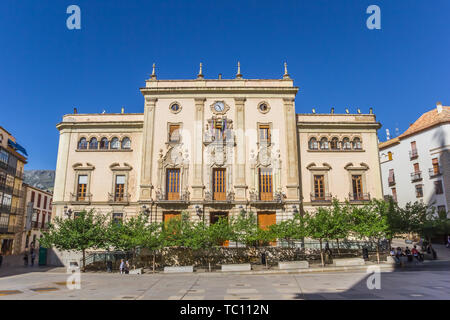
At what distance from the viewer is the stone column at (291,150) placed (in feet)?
94.4

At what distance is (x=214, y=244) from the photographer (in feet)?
79.5

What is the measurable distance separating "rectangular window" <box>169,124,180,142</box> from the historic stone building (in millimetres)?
92

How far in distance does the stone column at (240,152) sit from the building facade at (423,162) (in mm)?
22886

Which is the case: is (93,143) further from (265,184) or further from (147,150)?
(265,184)

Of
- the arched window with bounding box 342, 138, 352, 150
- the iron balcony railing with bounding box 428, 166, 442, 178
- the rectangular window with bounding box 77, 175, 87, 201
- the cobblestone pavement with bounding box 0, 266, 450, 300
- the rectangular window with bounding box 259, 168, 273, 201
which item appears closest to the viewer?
the cobblestone pavement with bounding box 0, 266, 450, 300

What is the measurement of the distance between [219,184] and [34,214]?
117ft

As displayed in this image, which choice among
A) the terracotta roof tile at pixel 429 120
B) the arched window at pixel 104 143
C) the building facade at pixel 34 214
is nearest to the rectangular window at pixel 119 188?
the arched window at pixel 104 143

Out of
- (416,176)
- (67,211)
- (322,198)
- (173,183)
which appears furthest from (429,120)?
(67,211)

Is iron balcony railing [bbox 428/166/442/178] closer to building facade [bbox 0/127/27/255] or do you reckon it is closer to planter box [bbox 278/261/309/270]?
planter box [bbox 278/261/309/270]

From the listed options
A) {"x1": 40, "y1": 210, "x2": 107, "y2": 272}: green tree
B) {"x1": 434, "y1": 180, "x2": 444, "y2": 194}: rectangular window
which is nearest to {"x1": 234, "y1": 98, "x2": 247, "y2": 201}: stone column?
{"x1": 40, "y1": 210, "x2": 107, "y2": 272}: green tree

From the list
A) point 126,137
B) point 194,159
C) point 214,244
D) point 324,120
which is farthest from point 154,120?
point 324,120

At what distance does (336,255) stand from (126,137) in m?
21.5

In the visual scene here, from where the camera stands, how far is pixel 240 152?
2961 cm

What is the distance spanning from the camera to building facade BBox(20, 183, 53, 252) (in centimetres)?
Result: 4706
